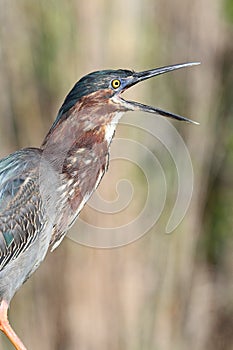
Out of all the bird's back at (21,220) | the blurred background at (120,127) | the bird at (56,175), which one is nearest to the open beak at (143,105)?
the bird at (56,175)

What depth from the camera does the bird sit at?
3357 mm

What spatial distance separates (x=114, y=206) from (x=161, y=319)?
91cm

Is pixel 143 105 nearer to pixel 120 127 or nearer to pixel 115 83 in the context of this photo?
pixel 115 83

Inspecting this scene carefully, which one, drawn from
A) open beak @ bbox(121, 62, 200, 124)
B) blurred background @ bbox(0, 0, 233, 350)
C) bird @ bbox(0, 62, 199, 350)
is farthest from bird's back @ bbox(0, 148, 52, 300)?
blurred background @ bbox(0, 0, 233, 350)

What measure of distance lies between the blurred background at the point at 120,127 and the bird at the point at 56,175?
1.71 m

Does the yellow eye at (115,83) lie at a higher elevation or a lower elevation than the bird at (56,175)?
higher

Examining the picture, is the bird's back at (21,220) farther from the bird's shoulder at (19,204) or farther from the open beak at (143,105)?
the open beak at (143,105)

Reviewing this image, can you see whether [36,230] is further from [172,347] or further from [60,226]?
[172,347]

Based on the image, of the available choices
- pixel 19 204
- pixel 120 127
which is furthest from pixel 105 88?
pixel 120 127

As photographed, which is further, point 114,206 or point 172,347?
point 172,347

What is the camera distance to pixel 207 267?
612 cm

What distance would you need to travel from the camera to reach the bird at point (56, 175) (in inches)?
132

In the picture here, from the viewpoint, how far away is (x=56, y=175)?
341cm

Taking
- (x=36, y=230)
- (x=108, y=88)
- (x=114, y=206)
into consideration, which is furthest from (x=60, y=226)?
(x=114, y=206)
